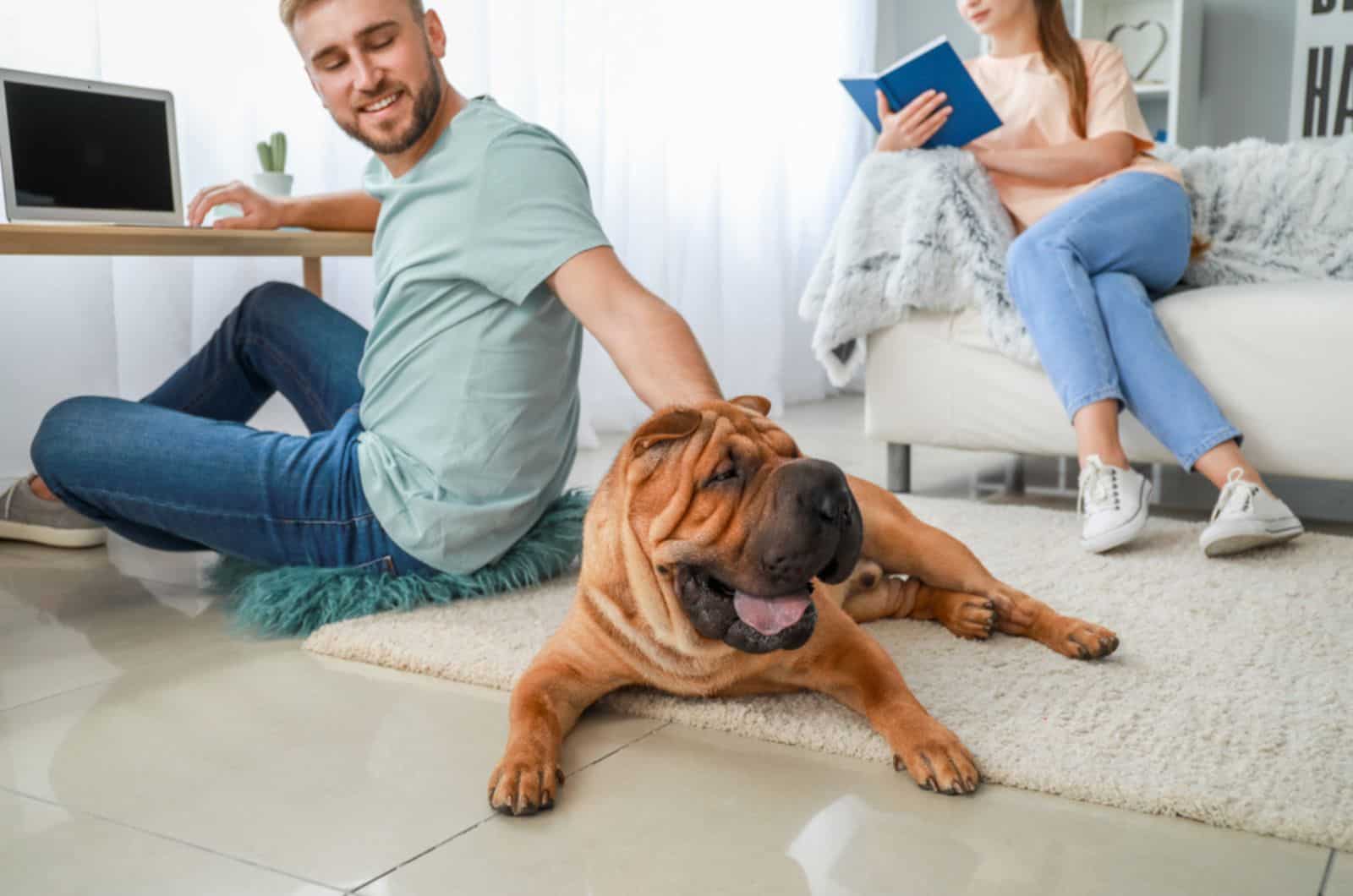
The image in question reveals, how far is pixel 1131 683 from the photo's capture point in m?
1.42

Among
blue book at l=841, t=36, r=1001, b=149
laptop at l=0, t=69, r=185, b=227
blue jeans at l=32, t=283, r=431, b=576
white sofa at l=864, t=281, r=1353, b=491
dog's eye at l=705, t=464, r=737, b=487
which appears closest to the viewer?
dog's eye at l=705, t=464, r=737, b=487

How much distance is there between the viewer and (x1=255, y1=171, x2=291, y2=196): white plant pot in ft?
7.93

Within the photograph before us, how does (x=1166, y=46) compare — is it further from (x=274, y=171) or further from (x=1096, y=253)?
(x=274, y=171)

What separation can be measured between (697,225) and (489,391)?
255cm

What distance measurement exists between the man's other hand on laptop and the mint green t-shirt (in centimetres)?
41

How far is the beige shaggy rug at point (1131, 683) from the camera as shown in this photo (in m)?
1.15

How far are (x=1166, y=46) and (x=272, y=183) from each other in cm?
333

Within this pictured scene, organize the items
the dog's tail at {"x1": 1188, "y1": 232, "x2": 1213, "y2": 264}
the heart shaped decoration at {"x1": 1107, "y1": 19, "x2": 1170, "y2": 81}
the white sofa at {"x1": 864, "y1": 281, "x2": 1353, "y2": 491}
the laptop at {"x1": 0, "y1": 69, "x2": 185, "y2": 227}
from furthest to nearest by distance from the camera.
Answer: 1. the heart shaped decoration at {"x1": 1107, "y1": 19, "x2": 1170, "y2": 81}
2. the dog's tail at {"x1": 1188, "y1": 232, "x2": 1213, "y2": 264}
3. the white sofa at {"x1": 864, "y1": 281, "x2": 1353, "y2": 491}
4. the laptop at {"x1": 0, "y1": 69, "x2": 185, "y2": 227}

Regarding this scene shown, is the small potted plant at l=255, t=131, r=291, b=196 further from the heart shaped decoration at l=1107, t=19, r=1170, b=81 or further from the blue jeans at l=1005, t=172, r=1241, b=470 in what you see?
the heart shaped decoration at l=1107, t=19, r=1170, b=81

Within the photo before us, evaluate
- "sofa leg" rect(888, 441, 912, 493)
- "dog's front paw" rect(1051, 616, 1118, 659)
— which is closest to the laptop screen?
"sofa leg" rect(888, 441, 912, 493)

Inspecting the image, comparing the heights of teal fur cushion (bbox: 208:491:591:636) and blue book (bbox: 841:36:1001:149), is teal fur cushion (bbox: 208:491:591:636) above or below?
below

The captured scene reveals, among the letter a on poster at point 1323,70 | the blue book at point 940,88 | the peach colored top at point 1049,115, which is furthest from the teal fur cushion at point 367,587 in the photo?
the letter a on poster at point 1323,70

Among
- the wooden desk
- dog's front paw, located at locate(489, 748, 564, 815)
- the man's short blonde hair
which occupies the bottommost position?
dog's front paw, located at locate(489, 748, 564, 815)

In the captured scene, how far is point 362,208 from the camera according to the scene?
222 centimetres
